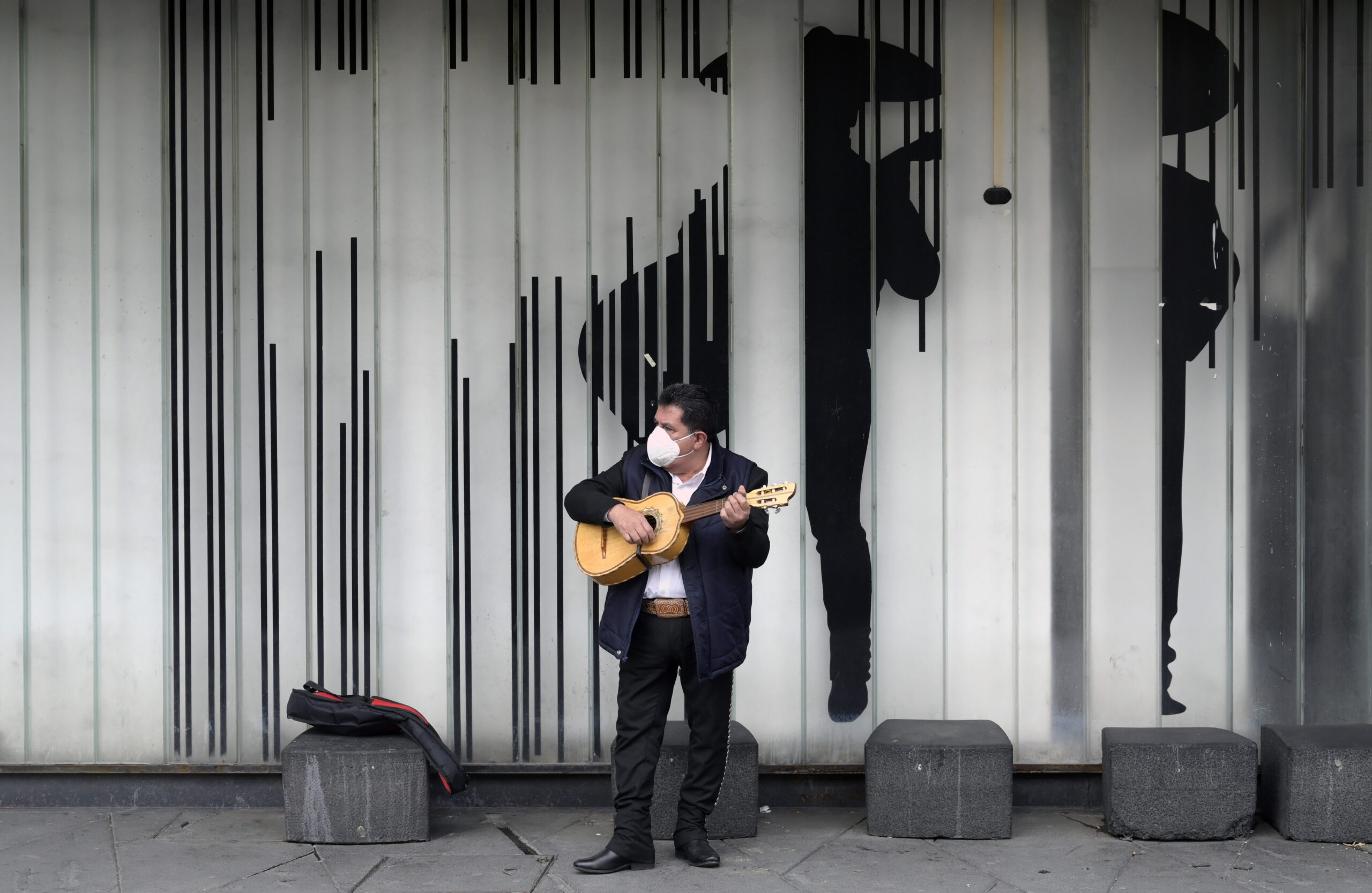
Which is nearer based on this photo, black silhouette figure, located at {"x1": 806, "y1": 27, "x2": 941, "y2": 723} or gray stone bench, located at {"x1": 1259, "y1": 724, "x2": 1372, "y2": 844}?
gray stone bench, located at {"x1": 1259, "y1": 724, "x2": 1372, "y2": 844}

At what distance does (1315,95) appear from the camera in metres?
5.91

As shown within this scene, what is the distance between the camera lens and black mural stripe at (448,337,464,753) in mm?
5945

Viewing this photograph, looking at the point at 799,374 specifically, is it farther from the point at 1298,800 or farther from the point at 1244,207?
the point at 1298,800

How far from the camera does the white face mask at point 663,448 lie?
484 centimetres

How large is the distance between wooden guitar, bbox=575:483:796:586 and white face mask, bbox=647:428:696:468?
0.13m

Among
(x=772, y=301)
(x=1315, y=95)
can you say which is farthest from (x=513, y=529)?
Result: (x=1315, y=95)

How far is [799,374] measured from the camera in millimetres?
5941

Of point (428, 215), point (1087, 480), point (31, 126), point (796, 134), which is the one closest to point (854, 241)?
point (796, 134)

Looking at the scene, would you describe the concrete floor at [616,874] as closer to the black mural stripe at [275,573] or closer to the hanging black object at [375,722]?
the hanging black object at [375,722]

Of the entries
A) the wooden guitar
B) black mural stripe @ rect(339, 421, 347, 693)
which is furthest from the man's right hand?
black mural stripe @ rect(339, 421, 347, 693)

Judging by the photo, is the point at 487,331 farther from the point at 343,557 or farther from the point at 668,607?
the point at 668,607

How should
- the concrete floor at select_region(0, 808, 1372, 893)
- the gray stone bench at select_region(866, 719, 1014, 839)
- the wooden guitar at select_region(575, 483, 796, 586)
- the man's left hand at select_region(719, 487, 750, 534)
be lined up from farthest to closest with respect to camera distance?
the gray stone bench at select_region(866, 719, 1014, 839)
the concrete floor at select_region(0, 808, 1372, 893)
the wooden guitar at select_region(575, 483, 796, 586)
the man's left hand at select_region(719, 487, 750, 534)

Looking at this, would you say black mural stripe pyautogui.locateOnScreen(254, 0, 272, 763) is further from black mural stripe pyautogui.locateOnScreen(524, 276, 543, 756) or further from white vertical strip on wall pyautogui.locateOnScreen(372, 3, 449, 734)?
black mural stripe pyautogui.locateOnScreen(524, 276, 543, 756)

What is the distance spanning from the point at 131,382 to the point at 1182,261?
4.93 metres
